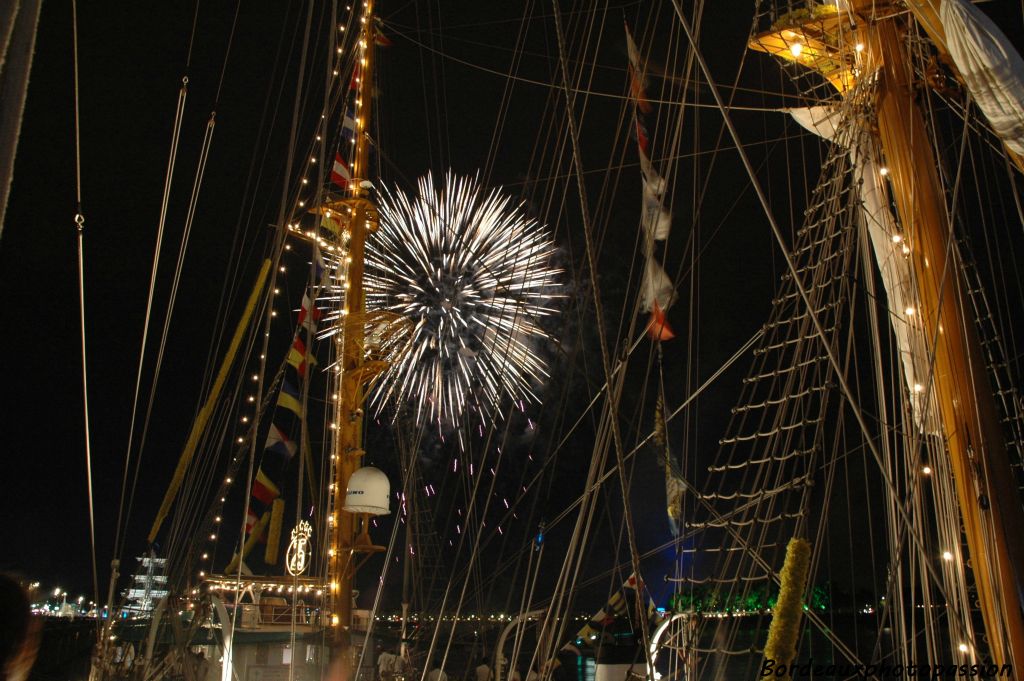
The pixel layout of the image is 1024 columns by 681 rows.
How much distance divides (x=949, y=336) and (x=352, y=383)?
Answer: 8.93 m

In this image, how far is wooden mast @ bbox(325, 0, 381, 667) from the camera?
37.9 ft

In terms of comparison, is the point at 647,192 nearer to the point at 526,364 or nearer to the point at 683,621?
the point at 683,621

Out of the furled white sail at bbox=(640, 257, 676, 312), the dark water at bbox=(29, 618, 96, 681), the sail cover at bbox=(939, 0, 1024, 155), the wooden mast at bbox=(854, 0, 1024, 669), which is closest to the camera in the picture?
the wooden mast at bbox=(854, 0, 1024, 669)

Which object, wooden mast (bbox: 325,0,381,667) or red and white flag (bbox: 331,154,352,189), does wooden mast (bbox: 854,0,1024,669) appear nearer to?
wooden mast (bbox: 325,0,381,667)

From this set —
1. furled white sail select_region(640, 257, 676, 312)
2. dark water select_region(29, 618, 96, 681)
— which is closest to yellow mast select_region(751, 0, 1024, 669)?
furled white sail select_region(640, 257, 676, 312)

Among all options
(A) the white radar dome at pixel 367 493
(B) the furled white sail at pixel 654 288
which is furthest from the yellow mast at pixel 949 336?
(A) the white radar dome at pixel 367 493

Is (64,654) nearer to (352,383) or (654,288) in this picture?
(352,383)

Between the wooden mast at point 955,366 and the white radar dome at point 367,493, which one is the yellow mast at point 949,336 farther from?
the white radar dome at point 367,493

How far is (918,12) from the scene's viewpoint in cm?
750

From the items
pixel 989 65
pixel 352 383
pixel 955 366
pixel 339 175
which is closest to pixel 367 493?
pixel 352 383

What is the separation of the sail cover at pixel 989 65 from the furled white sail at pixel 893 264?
1.03 metres

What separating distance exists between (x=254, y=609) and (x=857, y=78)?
15.1m

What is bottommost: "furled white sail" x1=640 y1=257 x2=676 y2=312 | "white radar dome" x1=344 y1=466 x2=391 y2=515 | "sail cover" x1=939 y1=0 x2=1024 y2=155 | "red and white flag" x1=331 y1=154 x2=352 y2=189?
"white radar dome" x1=344 y1=466 x2=391 y2=515

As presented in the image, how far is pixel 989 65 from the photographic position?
6.95 metres
